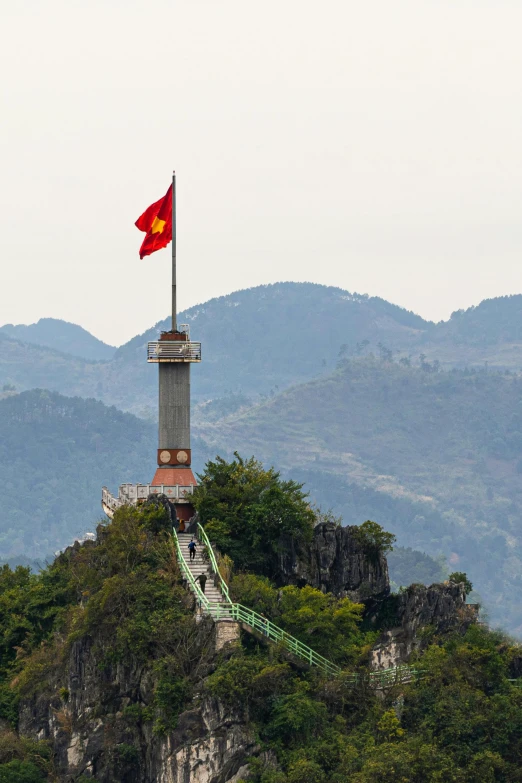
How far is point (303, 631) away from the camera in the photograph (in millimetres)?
70188

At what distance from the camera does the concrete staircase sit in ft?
232

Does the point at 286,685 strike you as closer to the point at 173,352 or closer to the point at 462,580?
the point at 462,580

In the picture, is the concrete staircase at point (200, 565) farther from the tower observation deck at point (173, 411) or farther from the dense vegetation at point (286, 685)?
the tower observation deck at point (173, 411)

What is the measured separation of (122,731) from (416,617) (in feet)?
44.5

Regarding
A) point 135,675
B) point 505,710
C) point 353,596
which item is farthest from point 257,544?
point 505,710

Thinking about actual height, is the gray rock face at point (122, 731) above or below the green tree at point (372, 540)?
below

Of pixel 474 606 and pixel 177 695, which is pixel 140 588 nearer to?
pixel 177 695

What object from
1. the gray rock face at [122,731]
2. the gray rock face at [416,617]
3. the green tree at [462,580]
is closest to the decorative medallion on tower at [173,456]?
the gray rock face at [416,617]

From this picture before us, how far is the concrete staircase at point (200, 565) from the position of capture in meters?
70.6

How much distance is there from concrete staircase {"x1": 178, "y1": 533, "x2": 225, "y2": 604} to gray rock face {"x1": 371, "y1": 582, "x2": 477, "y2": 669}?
7116 mm

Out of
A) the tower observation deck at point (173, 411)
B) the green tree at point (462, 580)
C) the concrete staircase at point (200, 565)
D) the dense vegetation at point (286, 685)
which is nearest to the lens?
the dense vegetation at point (286, 685)

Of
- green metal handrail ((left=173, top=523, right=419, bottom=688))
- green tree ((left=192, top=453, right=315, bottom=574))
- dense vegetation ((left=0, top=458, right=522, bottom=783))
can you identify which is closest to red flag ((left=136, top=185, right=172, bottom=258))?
green tree ((left=192, top=453, right=315, bottom=574))

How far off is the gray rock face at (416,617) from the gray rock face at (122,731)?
9.10 meters

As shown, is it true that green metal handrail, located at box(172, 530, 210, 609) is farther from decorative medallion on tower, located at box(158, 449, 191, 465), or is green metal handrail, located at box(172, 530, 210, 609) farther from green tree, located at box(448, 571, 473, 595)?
green tree, located at box(448, 571, 473, 595)
